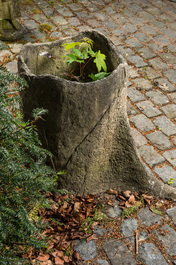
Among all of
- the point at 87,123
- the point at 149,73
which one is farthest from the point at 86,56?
the point at 149,73

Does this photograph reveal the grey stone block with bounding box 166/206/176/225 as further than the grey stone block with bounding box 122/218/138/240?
Yes

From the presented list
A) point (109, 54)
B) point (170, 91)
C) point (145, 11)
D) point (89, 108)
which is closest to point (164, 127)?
point (170, 91)

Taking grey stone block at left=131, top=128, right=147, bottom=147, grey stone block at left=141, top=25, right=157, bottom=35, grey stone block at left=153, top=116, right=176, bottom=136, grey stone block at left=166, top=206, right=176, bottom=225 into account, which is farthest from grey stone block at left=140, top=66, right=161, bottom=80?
grey stone block at left=166, top=206, right=176, bottom=225

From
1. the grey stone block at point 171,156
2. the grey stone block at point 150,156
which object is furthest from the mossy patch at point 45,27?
the grey stone block at point 171,156

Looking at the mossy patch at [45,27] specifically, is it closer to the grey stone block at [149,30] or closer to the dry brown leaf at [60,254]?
the grey stone block at [149,30]

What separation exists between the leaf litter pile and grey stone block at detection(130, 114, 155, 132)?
116 cm

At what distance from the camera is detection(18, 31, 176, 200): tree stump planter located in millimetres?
2684

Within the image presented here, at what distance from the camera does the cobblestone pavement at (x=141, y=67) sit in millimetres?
2885

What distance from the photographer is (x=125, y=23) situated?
248 inches

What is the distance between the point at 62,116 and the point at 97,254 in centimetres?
126

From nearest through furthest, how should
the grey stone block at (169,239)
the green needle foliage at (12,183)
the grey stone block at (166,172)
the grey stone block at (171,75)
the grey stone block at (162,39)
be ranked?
the green needle foliage at (12,183), the grey stone block at (169,239), the grey stone block at (166,172), the grey stone block at (171,75), the grey stone block at (162,39)

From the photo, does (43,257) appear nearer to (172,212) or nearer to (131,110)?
(172,212)

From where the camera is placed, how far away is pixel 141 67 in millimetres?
5250

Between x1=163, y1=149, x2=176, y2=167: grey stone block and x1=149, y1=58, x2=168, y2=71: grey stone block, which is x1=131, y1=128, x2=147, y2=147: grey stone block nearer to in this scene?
x1=163, y1=149, x2=176, y2=167: grey stone block
